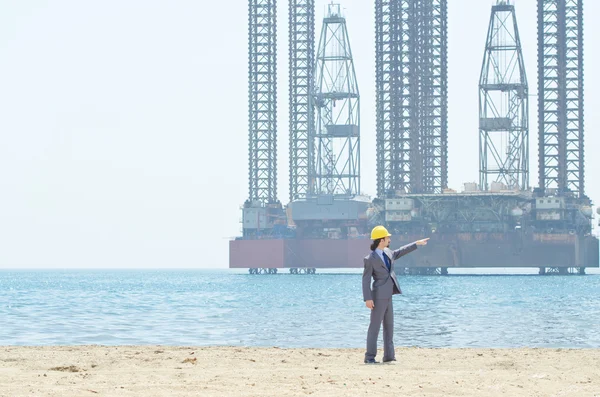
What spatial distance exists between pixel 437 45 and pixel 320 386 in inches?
4205

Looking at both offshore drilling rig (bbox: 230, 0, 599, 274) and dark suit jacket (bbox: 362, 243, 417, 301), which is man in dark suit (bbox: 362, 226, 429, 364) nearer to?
dark suit jacket (bbox: 362, 243, 417, 301)

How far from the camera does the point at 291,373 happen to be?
12.3 m

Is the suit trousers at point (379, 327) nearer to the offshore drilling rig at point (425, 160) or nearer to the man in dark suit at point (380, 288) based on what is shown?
the man in dark suit at point (380, 288)

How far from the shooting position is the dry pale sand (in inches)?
427

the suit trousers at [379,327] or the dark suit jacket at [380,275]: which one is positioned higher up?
the dark suit jacket at [380,275]

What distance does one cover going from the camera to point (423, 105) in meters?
117

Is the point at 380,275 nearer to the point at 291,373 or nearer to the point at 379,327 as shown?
the point at 379,327

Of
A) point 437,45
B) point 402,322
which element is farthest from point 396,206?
point 402,322

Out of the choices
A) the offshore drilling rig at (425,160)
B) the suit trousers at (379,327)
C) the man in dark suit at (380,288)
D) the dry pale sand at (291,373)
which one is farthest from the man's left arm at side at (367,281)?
the offshore drilling rig at (425,160)

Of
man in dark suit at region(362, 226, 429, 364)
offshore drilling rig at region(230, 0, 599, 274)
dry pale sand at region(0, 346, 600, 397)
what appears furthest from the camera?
offshore drilling rig at region(230, 0, 599, 274)

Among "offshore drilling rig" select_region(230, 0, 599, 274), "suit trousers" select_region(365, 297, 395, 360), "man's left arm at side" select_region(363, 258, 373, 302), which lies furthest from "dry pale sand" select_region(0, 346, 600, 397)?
"offshore drilling rig" select_region(230, 0, 599, 274)

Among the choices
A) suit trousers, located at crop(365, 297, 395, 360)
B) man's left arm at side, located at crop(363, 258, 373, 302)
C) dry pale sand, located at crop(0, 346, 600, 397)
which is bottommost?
dry pale sand, located at crop(0, 346, 600, 397)

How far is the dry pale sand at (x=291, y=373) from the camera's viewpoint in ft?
35.6

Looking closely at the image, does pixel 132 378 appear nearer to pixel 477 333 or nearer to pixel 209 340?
pixel 209 340
